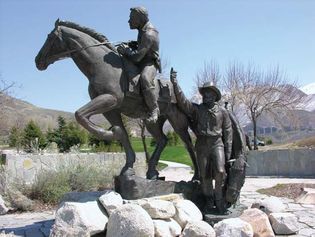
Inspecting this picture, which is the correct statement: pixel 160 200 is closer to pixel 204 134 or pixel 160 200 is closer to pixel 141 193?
pixel 141 193

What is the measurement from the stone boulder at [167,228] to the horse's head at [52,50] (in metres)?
2.85

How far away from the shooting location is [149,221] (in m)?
4.82

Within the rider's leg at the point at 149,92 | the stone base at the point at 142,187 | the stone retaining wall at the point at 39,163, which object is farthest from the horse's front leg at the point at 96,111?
the stone retaining wall at the point at 39,163

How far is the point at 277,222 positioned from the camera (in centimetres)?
562

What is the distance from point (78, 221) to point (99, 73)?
2125mm

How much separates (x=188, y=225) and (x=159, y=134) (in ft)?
6.11

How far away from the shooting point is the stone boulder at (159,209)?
5117 mm

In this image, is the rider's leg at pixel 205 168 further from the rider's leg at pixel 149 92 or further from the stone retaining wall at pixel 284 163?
the stone retaining wall at pixel 284 163

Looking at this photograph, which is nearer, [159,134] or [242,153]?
[242,153]

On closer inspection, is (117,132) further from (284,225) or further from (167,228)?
(284,225)

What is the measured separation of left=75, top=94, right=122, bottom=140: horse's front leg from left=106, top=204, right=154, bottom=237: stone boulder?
1168 millimetres

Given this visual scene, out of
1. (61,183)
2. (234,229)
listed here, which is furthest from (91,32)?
(61,183)

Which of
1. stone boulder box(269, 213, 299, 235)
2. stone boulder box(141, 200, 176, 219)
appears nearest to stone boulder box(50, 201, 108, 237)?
stone boulder box(141, 200, 176, 219)

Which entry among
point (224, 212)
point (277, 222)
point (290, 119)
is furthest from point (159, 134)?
point (290, 119)
